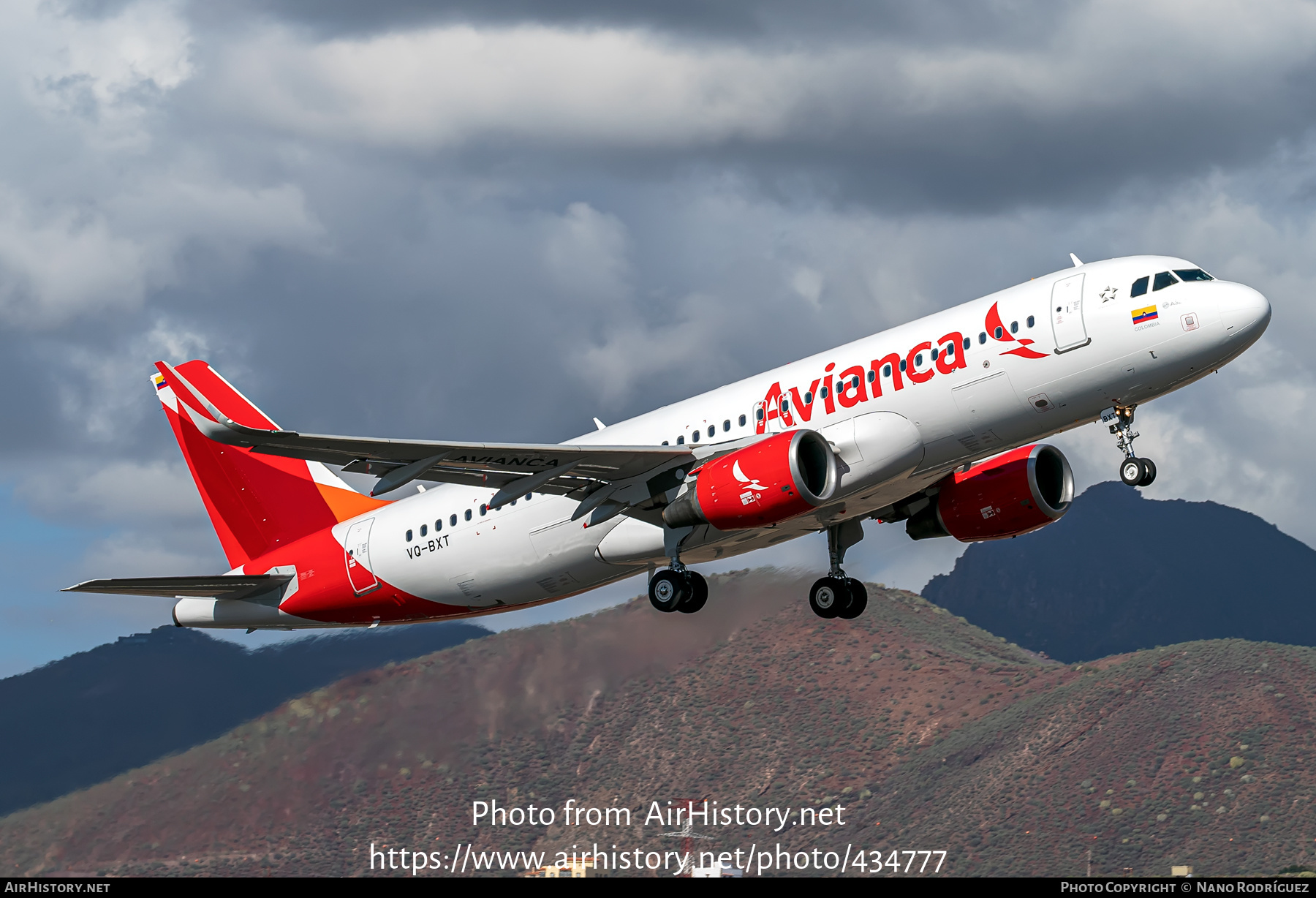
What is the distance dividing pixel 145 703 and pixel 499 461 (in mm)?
38431

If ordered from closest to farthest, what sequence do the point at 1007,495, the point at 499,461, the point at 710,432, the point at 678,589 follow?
the point at 499,461 → the point at 710,432 → the point at 678,589 → the point at 1007,495

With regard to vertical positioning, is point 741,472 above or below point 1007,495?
above

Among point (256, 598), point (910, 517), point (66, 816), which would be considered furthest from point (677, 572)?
point (66, 816)

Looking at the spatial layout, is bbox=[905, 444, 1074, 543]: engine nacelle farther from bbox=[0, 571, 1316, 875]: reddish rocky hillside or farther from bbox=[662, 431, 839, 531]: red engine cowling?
bbox=[0, 571, 1316, 875]: reddish rocky hillside

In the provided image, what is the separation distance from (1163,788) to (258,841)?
79878 millimetres

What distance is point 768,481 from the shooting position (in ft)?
116

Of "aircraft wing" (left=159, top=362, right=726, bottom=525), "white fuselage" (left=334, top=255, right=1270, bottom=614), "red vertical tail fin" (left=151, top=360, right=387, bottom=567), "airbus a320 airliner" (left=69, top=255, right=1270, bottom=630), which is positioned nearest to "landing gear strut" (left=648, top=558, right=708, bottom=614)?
"airbus a320 airliner" (left=69, top=255, right=1270, bottom=630)

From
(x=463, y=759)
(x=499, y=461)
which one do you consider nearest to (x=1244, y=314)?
(x=499, y=461)

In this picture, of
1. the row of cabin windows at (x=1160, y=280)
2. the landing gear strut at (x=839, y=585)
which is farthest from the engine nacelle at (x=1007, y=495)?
the row of cabin windows at (x=1160, y=280)

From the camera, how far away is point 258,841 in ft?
242

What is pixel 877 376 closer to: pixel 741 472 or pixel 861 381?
pixel 861 381

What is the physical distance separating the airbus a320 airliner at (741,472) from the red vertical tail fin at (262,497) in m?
0.07

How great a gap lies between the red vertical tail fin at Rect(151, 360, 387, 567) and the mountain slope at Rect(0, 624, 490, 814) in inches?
702

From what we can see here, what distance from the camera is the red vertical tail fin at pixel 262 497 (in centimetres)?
4666
